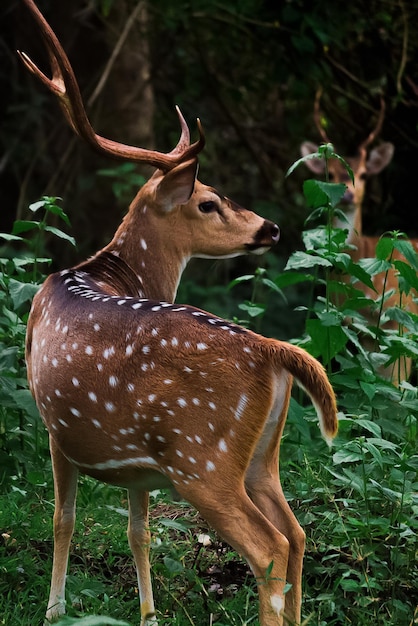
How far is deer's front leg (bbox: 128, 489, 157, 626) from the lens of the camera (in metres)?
3.63

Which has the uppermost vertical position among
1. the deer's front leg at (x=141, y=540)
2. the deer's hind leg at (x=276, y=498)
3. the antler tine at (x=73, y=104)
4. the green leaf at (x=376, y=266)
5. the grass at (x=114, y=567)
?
the antler tine at (x=73, y=104)

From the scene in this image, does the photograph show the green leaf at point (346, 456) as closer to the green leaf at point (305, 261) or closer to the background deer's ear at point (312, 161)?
the green leaf at point (305, 261)

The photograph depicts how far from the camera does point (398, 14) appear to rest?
7.96 meters

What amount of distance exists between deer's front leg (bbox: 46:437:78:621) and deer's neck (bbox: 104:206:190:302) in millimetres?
880

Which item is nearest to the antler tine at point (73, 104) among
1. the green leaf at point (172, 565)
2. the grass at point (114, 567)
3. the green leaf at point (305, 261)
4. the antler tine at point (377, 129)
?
the green leaf at point (305, 261)

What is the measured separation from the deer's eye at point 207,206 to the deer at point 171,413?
1.80 ft

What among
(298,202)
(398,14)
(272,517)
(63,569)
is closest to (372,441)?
(272,517)

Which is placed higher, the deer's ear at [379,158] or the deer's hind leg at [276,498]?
the deer's ear at [379,158]

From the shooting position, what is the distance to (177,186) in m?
4.17

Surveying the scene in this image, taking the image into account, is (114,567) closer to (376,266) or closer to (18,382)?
(18,382)

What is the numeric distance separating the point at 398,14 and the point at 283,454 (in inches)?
168

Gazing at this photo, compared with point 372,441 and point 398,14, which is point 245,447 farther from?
point 398,14

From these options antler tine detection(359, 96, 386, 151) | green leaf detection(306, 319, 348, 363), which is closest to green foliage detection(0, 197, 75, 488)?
green leaf detection(306, 319, 348, 363)

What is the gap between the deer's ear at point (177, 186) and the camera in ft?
13.4
